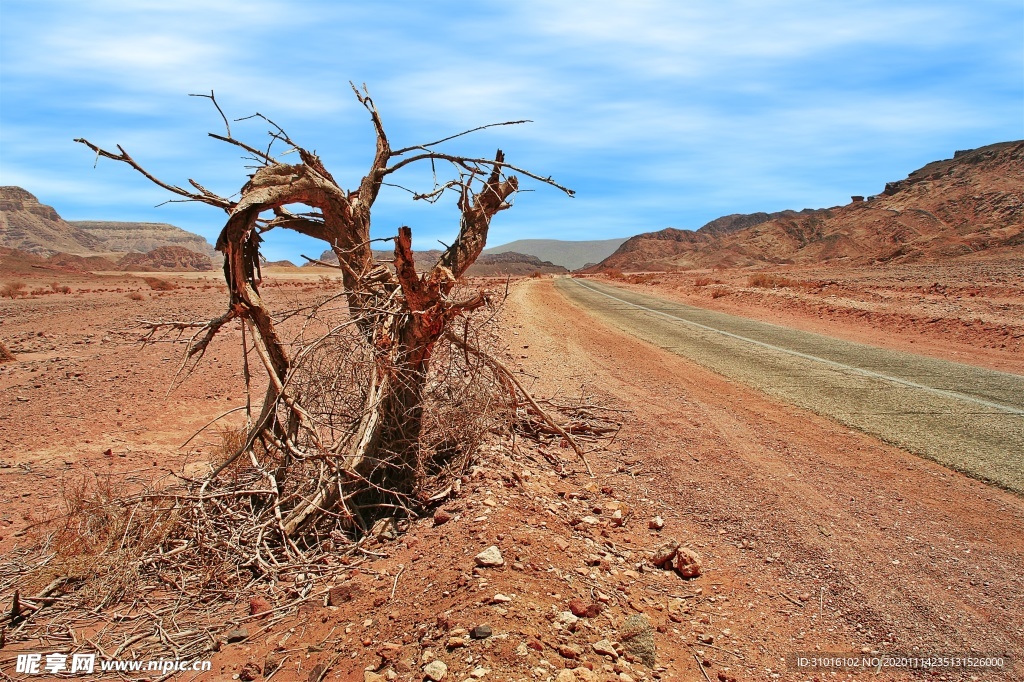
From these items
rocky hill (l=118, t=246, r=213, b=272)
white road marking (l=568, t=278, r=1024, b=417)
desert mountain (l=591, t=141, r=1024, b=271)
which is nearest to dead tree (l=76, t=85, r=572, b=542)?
white road marking (l=568, t=278, r=1024, b=417)

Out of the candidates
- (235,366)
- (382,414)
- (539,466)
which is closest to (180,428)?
(235,366)

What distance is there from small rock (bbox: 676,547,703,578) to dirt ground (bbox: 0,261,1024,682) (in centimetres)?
6

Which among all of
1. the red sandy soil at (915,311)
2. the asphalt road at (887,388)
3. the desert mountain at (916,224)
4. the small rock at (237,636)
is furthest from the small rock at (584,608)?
the desert mountain at (916,224)

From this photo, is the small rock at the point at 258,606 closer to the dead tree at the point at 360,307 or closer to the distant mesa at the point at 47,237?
the dead tree at the point at 360,307

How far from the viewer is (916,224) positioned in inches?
2517

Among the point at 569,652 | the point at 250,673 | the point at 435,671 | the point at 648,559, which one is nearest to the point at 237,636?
the point at 250,673

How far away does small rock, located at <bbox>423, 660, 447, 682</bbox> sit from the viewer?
9.18 ft

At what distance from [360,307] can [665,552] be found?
2.83 meters

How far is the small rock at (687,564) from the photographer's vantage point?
3883 mm

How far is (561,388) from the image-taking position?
26.3 feet

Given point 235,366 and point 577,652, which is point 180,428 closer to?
point 235,366

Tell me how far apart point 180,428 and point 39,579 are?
4343 mm

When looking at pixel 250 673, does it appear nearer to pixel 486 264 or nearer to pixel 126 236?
pixel 486 264

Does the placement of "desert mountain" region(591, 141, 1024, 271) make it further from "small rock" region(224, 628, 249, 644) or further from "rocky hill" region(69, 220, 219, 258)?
"rocky hill" region(69, 220, 219, 258)
